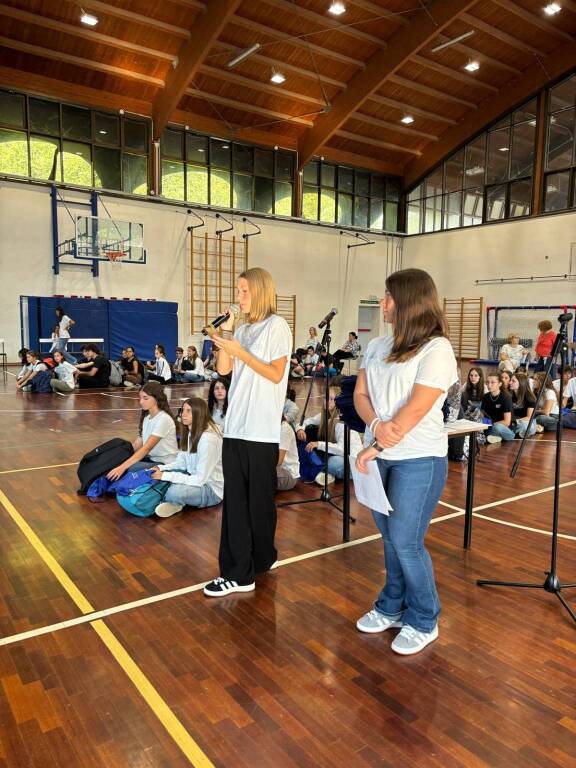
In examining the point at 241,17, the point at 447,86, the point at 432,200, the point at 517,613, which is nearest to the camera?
the point at 517,613

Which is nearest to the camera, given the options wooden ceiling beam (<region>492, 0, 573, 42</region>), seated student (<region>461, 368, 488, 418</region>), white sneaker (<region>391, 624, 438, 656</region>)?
white sneaker (<region>391, 624, 438, 656</region>)

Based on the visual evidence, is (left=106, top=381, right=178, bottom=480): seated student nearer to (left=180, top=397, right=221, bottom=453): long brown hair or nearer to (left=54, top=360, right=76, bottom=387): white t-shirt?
(left=180, top=397, right=221, bottom=453): long brown hair

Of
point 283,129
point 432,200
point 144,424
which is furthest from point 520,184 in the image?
point 144,424

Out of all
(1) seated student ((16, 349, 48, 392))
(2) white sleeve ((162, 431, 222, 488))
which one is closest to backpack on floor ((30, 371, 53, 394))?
(1) seated student ((16, 349, 48, 392))

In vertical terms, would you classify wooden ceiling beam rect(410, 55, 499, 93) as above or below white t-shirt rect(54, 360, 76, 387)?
above

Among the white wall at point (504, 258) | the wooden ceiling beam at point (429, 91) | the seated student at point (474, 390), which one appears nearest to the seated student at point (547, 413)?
the seated student at point (474, 390)

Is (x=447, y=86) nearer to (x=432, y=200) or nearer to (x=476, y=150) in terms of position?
(x=476, y=150)

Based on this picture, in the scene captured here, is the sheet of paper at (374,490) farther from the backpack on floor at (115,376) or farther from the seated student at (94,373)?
the backpack on floor at (115,376)

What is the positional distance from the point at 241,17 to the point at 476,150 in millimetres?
9597

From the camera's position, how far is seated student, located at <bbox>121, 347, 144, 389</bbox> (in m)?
12.9

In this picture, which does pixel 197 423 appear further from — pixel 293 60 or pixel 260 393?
pixel 293 60

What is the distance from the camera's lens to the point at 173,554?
12.0ft

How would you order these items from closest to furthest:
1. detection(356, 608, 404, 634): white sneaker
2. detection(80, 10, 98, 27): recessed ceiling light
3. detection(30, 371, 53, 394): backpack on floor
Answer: detection(356, 608, 404, 634): white sneaker < detection(30, 371, 53, 394): backpack on floor < detection(80, 10, 98, 27): recessed ceiling light

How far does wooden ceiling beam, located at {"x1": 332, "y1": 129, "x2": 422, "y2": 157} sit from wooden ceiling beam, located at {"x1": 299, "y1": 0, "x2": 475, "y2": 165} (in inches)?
43.2
